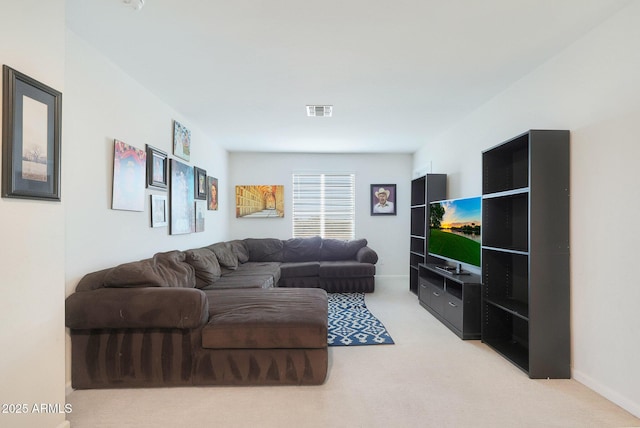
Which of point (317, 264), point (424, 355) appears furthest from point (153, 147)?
point (424, 355)

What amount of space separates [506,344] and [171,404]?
2.85 m

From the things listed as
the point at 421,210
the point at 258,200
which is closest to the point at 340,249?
the point at 421,210

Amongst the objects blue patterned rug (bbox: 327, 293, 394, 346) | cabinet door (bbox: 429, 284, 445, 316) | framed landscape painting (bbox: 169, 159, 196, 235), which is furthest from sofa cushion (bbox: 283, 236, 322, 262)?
cabinet door (bbox: 429, 284, 445, 316)

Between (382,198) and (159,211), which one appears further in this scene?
(382,198)

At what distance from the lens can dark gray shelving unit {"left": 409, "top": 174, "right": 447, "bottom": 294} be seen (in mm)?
4684

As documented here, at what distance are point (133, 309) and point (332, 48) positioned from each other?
2.42 meters

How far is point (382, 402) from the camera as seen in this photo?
6.75 ft

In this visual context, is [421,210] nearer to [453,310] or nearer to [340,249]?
[340,249]

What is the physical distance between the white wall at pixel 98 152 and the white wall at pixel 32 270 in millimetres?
635

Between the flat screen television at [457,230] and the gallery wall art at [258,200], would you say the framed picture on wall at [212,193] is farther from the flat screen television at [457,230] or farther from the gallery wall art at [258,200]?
the flat screen television at [457,230]

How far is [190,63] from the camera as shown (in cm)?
266

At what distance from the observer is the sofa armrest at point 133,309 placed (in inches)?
84.7

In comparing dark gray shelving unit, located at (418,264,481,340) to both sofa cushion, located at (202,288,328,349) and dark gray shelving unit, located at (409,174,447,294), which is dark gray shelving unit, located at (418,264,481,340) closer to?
dark gray shelving unit, located at (409,174,447,294)

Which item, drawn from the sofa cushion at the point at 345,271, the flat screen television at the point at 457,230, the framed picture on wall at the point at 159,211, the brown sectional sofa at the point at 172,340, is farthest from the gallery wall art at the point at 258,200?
the brown sectional sofa at the point at 172,340
